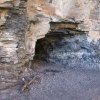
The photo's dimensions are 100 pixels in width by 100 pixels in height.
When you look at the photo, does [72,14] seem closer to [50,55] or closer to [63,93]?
[50,55]

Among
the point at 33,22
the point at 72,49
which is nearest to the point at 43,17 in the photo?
the point at 33,22

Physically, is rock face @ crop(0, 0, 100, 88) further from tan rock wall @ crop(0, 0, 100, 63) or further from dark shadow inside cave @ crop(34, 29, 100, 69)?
dark shadow inside cave @ crop(34, 29, 100, 69)

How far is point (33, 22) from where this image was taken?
17.1 ft

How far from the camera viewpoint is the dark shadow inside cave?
5918mm

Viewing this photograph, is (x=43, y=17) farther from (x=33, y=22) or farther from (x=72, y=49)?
(x=72, y=49)

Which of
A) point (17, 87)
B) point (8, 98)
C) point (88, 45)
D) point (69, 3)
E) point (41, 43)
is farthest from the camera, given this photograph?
point (41, 43)

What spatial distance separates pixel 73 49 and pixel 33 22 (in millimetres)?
1200

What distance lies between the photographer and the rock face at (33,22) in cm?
465

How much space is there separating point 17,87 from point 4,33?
0.91 meters

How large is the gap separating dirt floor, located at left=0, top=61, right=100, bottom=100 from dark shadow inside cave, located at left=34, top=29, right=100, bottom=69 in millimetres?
240

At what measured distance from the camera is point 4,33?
467 cm

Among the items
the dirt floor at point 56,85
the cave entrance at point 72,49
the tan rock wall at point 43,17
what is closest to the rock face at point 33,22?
the tan rock wall at point 43,17

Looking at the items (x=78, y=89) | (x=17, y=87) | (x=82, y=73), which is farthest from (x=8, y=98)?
(x=82, y=73)

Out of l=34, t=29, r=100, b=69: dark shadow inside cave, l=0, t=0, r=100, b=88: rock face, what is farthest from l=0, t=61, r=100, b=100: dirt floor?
l=0, t=0, r=100, b=88: rock face
